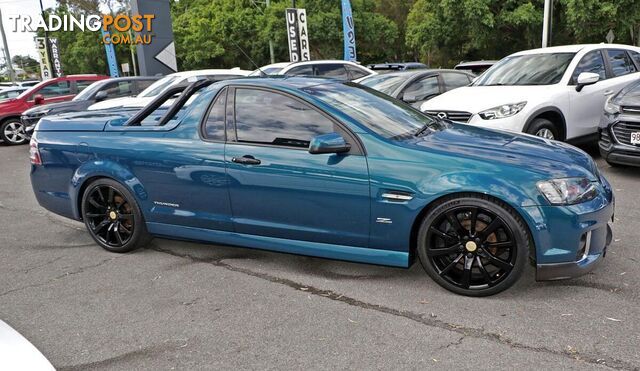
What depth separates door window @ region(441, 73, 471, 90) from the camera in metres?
9.70

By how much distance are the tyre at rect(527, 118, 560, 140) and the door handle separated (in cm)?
432

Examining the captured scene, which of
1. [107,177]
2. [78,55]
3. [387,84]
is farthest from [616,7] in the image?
[78,55]

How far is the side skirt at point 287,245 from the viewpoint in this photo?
3.73 m

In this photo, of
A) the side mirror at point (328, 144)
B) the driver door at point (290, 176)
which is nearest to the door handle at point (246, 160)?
the driver door at point (290, 176)

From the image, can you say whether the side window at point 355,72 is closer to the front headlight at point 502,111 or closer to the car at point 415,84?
the car at point 415,84

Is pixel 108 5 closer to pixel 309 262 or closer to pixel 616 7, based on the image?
pixel 616 7

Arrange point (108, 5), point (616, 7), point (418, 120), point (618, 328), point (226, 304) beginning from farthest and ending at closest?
point (108, 5)
point (616, 7)
point (418, 120)
point (226, 304)
point (618, 328)

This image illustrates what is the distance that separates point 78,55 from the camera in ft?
187

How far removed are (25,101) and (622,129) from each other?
538 inches

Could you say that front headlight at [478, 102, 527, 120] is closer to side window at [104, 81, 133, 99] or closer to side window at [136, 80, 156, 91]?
side window at [136, 80, 156, 91]

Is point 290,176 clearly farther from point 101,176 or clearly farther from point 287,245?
point 101,176

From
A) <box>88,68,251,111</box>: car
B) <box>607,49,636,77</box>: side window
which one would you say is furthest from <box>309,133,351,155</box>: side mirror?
<box>88,68,251,111</box>: car

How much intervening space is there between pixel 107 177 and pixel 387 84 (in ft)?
18.4

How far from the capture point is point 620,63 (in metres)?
8.34
